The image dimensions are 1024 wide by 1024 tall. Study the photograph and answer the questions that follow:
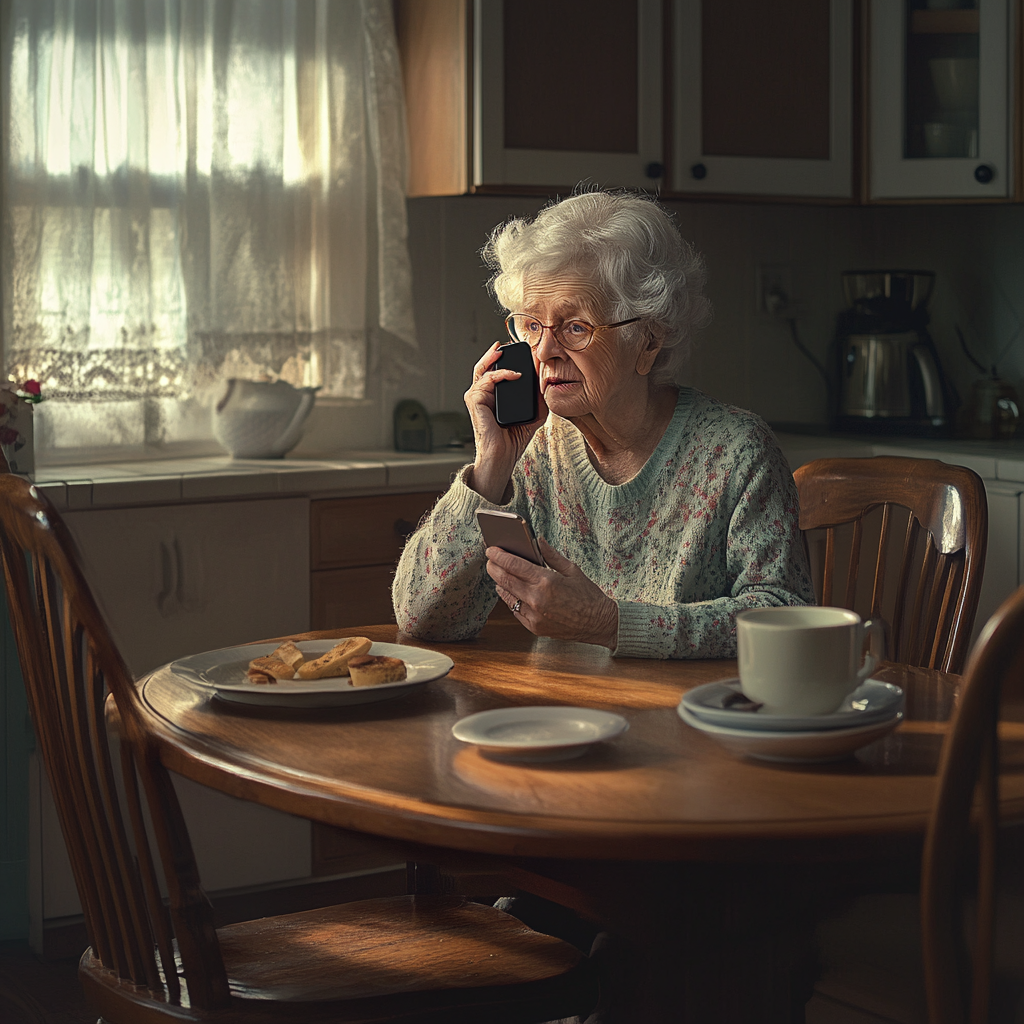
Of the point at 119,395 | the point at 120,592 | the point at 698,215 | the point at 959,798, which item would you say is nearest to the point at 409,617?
the point at 959,798

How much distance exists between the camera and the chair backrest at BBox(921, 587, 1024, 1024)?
0.88 m

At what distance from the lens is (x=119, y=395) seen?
9.43 ft

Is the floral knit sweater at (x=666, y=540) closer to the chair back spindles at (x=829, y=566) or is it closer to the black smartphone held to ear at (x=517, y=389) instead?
the black smartphone held to ear at (x=517, y=389)

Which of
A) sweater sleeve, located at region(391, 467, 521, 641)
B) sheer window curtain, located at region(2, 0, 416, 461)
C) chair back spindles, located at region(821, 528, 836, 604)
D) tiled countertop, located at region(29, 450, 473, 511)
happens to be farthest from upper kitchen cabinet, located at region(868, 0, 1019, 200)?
sweater sleeve, located at region(391, 467, 521, 641)

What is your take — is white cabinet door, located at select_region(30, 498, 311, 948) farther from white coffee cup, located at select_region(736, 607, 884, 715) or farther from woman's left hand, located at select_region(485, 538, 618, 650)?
white coffee cup, located at select_region(736, 607, 884, 715)

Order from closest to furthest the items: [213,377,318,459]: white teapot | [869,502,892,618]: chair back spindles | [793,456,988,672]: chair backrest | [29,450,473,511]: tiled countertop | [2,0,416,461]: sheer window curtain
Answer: [793,456,988,672]: chair backrest, [869,502,892,618]: chair back spindles, [29,450,473,511]: tiled countertop, [2,0,416,461]: sheer window curtain, [213,377,318,459]: white teapot

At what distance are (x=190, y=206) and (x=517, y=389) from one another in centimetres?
140

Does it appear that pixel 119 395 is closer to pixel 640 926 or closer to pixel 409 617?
pixel 409 617

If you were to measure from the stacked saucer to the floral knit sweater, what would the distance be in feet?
1.25

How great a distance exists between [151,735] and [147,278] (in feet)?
6.05

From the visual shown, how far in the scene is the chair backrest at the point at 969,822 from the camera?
2.90 ft

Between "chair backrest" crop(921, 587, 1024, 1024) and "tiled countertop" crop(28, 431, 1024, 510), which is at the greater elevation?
"tiled countertop" crop(28, 431, 1024, 510)

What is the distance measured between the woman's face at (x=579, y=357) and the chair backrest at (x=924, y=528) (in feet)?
1.16

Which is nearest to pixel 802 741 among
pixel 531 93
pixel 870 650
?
pixel 870 650
